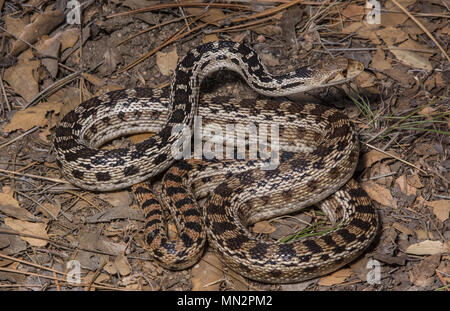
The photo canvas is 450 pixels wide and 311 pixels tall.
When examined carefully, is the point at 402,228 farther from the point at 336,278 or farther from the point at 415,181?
the point at 336,278

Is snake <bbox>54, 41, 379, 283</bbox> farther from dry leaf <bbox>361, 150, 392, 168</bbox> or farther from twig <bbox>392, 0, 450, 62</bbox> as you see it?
twig <bbox>392, 0, 450, 62</bbox>

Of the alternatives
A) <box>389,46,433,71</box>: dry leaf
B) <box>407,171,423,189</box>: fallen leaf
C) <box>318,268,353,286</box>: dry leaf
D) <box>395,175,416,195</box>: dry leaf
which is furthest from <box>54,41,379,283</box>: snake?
<box>389,46,433,71</box>: dry leaf

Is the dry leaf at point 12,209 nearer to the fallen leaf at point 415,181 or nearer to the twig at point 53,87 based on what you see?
the twig at point 53,87

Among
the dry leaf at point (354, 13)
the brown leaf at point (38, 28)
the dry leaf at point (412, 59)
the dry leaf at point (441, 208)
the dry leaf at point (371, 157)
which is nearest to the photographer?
the dry leaf at point (441, 208)

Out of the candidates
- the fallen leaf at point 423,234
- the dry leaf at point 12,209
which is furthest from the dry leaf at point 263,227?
the dry leaf at point 12,209

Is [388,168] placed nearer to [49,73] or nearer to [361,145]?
[361,145]

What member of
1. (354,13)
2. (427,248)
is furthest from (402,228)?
(354,13)
